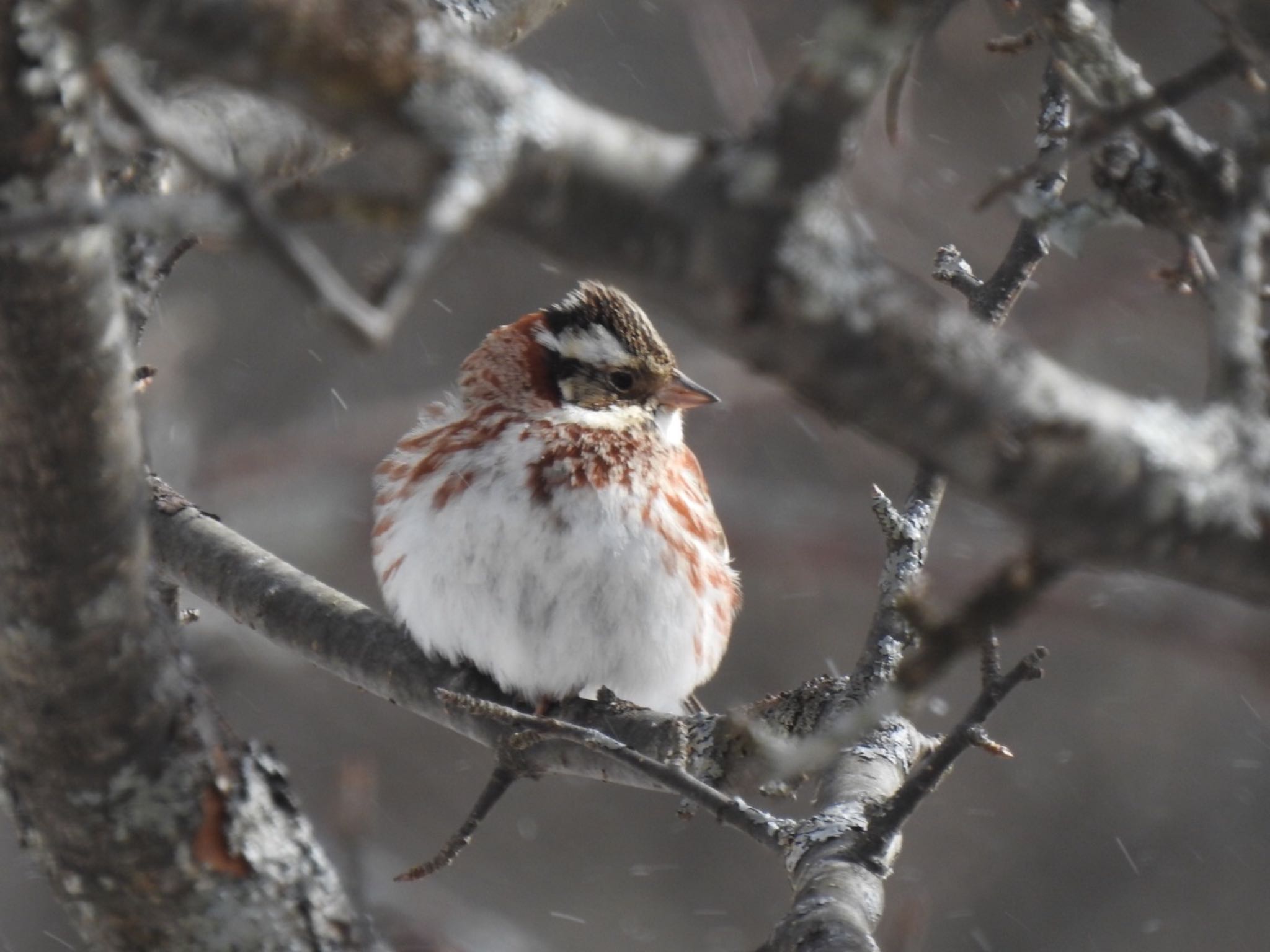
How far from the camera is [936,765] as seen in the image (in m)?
2.06

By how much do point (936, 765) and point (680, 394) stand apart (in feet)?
7.13

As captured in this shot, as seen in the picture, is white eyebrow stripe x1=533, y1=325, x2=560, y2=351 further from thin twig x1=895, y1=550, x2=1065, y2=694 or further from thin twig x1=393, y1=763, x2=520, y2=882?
thin twig x1=895, y1=550, x2=1065, y2=694

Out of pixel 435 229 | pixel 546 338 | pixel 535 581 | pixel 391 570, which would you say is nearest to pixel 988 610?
pixel 435 229

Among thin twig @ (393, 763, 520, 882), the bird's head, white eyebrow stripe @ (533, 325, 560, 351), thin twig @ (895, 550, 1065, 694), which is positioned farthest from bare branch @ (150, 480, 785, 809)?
thin twig @ (895, 550, 1065, 694)

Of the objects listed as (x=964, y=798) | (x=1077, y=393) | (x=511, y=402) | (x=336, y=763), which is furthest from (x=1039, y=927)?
(x=1077, y=393)

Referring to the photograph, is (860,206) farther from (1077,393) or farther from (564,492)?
(1077,393)

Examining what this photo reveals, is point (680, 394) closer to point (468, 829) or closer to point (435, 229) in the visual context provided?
point (468, 829)

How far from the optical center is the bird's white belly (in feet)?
12.0

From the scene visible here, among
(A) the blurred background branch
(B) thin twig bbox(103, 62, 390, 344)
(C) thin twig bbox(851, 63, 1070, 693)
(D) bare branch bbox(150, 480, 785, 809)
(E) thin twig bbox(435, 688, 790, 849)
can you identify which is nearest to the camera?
(B) thin twig bbox(103, 62, 390, 344)

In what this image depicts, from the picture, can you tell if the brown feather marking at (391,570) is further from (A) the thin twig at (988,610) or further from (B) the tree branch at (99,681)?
(A) the thin twig at (988,610)

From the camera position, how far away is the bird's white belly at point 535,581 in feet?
12.0

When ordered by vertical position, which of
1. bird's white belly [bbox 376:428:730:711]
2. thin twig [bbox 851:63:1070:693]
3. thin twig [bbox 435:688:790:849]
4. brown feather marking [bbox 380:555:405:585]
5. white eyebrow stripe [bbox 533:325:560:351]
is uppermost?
thin twig [bbox 851:63:1070:693]

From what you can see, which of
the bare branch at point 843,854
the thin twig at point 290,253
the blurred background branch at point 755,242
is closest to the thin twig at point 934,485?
the bare branch at point 843,854

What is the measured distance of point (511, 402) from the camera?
4078mm
